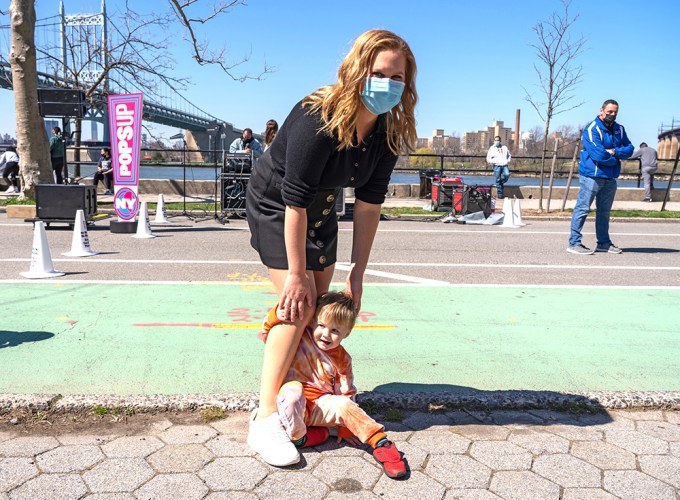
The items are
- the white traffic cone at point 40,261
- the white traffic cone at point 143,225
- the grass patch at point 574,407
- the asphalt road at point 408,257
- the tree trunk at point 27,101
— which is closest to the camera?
the grass patch at point 574,407

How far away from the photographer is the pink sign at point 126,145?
10398 millimetres

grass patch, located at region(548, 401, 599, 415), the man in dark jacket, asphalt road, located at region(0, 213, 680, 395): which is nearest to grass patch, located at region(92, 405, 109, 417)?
asphalt road, located at region(0, 213, 680, 395)

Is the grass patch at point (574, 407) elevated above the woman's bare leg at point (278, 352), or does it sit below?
below

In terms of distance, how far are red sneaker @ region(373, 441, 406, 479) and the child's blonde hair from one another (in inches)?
21.7

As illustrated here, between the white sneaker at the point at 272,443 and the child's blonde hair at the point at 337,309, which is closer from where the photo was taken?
the white sneaker at the point at 272,443

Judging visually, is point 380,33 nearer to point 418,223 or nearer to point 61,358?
point 61,358

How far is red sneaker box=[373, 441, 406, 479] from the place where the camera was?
2.58 m

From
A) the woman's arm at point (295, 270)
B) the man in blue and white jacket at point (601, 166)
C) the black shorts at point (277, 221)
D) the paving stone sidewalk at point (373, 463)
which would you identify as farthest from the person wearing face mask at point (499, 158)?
the woman's arm at point (295, 270)

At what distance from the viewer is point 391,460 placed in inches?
104

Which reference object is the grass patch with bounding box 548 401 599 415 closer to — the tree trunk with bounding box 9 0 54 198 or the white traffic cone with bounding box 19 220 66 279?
the white traffic cone with bounding box 19 220 66 279

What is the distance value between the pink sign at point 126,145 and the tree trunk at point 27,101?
4.48 metres

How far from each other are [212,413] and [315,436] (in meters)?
0.59

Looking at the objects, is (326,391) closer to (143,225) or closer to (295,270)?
(295,270)

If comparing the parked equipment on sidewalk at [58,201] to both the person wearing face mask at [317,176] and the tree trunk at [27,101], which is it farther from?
the person wearing face mask at [317,176]
